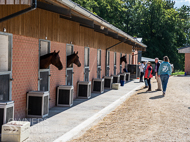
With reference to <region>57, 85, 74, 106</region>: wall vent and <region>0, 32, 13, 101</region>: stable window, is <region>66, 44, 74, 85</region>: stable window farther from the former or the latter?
<region>0, 32, 13, 101</region>: stable window

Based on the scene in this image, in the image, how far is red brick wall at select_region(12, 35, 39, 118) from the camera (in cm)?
799

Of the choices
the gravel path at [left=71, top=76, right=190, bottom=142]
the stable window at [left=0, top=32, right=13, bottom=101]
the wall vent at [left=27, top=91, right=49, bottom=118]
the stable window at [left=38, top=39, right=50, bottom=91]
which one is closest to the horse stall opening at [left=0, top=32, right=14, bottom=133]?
the stable window at [left=0, top=32, right=13, bottom=101]

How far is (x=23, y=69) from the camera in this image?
27.7ft

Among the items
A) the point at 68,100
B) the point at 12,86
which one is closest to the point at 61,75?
the point at 68,100

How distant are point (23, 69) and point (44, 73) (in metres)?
1.65

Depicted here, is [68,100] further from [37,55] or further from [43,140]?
[43,140]

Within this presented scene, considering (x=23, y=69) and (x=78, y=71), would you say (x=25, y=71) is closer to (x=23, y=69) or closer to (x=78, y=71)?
(x=23, y=69)

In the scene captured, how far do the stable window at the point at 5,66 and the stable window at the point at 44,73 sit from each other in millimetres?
1970

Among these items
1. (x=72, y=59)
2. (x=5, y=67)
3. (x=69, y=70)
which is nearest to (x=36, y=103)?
(x=5, y=67)

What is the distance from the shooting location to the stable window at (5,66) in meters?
7.27

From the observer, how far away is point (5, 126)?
588 centimetres

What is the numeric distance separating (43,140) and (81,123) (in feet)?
6.33

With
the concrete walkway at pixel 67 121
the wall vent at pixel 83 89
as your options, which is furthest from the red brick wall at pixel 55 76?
the wall vent at pixel 83 89

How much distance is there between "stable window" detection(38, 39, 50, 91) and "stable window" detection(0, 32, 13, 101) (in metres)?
1.97
